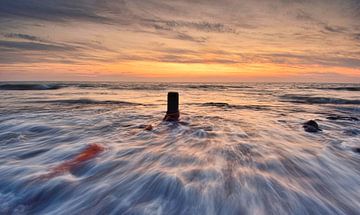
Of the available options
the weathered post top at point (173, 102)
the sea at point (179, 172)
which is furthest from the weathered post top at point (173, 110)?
the sea at point (179, 172)

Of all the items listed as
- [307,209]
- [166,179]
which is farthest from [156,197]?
[307,209]

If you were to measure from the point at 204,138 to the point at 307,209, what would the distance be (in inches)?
123

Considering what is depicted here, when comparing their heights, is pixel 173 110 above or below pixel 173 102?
below

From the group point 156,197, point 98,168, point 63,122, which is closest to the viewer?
point 156,197

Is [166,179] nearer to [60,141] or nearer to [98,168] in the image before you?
[98,168]

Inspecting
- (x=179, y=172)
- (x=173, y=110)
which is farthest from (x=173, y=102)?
(x=179, y=172)

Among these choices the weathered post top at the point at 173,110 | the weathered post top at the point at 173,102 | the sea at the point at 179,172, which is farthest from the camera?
the weathered post top at the point at 173,110

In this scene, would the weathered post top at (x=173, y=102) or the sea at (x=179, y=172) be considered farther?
the weathered post top at (x=173, y=102)

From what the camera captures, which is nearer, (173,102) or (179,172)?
(179,172)

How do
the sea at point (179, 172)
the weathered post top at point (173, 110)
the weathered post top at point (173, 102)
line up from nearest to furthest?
the sea at point (179, 172)
the weathered post top at point (173, 102)
the weathered post top at point (173, 110)

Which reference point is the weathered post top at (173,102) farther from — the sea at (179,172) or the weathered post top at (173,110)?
the sea at (179,172)

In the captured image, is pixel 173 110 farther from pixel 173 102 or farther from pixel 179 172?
pixel 179 172

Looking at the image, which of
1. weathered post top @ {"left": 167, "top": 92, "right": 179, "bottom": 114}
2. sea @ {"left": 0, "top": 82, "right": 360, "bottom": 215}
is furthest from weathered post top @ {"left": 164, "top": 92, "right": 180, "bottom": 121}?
sea @ {"left": 0, "top": 82, "right": 360, "bottom": 215}

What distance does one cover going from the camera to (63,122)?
308 inches
